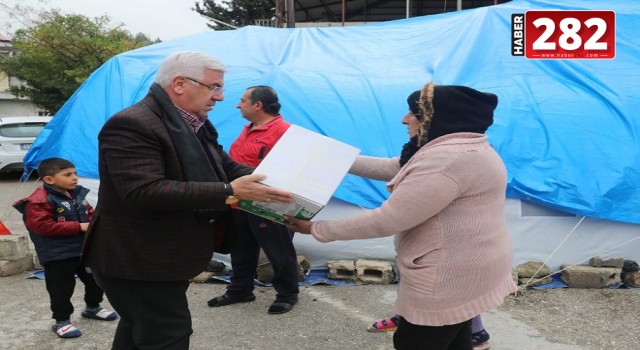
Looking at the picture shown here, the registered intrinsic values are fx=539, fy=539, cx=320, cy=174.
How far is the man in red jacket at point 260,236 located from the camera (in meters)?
4.24

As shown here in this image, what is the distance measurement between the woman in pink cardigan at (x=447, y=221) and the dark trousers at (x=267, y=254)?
2.09 m

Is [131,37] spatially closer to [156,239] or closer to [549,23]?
[549,23]

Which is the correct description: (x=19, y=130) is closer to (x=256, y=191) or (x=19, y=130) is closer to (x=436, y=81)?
(x=436, y=81)

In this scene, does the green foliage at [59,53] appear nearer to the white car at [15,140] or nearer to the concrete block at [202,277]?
the white car at [15,140]

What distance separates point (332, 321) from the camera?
413 cm

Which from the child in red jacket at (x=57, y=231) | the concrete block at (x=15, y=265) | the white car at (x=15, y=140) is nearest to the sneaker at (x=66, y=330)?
the child in red jacket at (x=57, y=231)

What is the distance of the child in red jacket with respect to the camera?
3.74 meters

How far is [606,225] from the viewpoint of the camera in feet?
16.1

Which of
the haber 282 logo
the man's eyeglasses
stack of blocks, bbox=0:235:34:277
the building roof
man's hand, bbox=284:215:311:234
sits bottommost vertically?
stack of blocks, bbox=0:235:34:277

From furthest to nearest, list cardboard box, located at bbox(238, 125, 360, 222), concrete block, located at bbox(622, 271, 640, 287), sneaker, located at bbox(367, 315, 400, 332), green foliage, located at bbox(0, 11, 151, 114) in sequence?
green foliage, located at bbox(0, 11, 151, 114), concrete block, located at bbox(622, 271, 640, 287), sneaker, located at bbox(367, 315, 400, 332), cardboard box, located at bbox(238, 125, 360, 222)

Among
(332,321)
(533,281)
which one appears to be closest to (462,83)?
(533,281)

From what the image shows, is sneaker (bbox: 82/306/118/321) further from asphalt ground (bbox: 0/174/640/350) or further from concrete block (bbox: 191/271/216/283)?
concrete block (bbox: 191/271/216/283)

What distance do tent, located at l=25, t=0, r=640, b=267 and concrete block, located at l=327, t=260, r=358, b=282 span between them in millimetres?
155

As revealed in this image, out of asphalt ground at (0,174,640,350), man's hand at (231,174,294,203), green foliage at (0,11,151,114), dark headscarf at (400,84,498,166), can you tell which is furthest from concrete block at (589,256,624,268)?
green foliage at (0,11,151,114)
